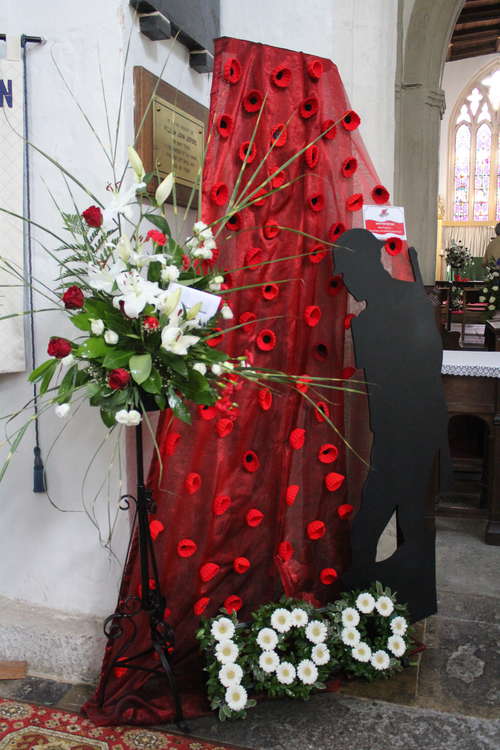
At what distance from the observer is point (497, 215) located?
19000 millimetres

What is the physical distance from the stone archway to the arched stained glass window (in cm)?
1311

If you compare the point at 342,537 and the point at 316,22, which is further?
the point at 316,22

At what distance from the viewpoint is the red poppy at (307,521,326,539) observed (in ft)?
8.09

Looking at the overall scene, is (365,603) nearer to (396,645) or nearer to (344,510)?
(396,645)

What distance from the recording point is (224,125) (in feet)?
7.68

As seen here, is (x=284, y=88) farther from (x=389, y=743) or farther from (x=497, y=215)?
(x=497, y=215)

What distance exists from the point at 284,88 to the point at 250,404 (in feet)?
3.34

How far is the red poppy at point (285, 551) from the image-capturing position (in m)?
2.46

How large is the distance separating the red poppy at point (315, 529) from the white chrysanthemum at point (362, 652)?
0.36 meters

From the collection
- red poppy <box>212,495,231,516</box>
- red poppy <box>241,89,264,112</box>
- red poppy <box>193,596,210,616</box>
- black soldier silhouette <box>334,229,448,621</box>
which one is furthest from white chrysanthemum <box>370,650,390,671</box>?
red poppy <box>241,89,264,112</box>

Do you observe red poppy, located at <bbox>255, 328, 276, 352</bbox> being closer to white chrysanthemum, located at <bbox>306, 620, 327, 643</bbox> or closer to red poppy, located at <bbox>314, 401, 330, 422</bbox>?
red poppy, located at <bbox>314, 401, 330, 422</bbox>

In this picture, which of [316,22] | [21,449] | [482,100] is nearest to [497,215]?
[482,100]

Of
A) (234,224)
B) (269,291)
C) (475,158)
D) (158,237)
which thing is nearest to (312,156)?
(234,224)

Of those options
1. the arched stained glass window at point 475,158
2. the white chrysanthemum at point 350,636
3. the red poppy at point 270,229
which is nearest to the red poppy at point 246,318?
the red poppy at point 270,229
